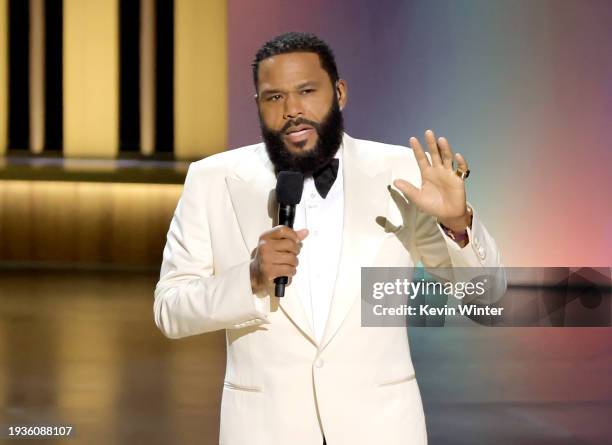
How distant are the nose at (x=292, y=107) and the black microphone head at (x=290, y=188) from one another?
12 cm

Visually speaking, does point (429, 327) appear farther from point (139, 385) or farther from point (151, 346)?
point (139, 385)

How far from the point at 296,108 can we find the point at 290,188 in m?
0.16

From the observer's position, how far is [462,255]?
1.68 meters

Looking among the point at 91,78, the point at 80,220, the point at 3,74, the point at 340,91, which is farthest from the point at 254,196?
the point at 3,74

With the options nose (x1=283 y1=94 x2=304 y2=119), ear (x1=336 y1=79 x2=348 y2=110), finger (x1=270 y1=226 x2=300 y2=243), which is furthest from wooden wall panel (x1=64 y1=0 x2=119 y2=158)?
finger (x1=270 y1=226 x2=300 y2=243)

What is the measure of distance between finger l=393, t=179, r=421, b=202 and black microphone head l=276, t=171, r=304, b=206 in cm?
17

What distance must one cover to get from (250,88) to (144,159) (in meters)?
3.83

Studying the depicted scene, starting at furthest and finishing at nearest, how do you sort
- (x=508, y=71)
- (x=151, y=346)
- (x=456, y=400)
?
(x=508, y=71)
(x=151, y=346)
(x=456, y=400)

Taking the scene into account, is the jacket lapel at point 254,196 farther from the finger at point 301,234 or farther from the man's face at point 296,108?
the finger at point 301,234

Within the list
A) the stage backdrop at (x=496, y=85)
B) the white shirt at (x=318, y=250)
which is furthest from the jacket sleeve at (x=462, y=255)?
the stage backdrop at (x=496, y=85)

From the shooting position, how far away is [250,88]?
7676 millimetres

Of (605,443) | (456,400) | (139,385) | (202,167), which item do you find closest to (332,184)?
(202,167)

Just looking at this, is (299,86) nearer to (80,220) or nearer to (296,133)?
(296,133)

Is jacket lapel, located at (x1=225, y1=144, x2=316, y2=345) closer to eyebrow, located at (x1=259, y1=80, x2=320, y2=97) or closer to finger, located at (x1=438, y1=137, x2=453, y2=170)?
eyebrow, located at (x1=259, y1=80, x2=320, y2=97)
